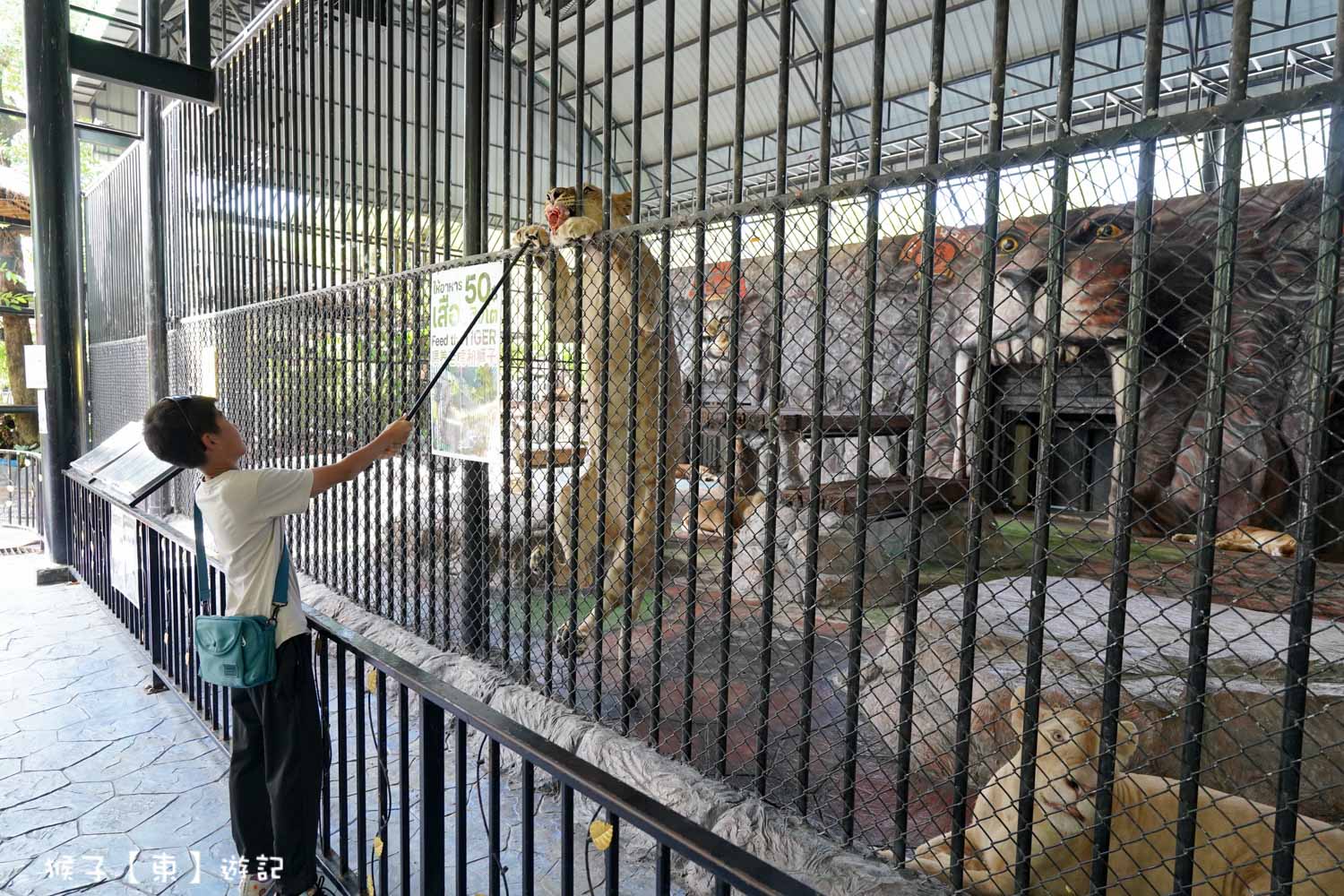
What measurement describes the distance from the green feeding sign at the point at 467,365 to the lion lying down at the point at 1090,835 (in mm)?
2600

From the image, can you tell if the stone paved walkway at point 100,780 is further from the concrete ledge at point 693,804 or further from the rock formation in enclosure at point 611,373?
the rock formation in enclosure at point 611,373

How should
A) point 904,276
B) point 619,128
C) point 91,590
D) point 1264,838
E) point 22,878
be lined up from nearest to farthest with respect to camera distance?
point 1264,838, point 22,878, point 91,590, point 904,276, point 619,128

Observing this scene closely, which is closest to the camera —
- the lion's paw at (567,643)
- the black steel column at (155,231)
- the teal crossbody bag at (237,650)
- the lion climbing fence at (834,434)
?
the lion climbing fence at (834,434)

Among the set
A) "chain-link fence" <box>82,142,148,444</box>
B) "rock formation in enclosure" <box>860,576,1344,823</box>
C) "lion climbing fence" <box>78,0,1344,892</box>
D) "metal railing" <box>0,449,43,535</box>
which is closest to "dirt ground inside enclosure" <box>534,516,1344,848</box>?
"lion climbing fence" <box>78,0,1344,892</box>

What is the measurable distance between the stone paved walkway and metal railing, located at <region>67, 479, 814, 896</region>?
20cm

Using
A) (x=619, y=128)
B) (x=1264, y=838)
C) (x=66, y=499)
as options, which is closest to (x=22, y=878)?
(x=1264, y=838)

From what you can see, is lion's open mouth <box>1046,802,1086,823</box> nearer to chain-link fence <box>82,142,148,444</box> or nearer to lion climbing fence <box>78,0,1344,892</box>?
lion climbing fence <box>78,0,1344,892</box>

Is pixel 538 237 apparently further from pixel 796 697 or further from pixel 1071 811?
pixel 1071 811

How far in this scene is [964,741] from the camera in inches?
83.0

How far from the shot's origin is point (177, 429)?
2.56m

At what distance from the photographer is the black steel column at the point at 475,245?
4012 millimetres

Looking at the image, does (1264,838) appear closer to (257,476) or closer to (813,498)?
(813,498)

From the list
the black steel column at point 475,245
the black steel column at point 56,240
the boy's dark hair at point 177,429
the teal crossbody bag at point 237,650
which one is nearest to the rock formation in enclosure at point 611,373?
the black steel column at point 475,245

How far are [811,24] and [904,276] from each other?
7.03m
